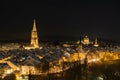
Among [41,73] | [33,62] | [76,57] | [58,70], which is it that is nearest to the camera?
[41,73]

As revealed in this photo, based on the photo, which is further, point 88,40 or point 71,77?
point 88,40

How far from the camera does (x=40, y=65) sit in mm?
25969

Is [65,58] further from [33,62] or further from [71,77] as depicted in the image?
[71,77]

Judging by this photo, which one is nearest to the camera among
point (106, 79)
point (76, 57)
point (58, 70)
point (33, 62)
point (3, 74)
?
point (106, 79)

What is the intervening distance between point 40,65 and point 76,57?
36.1 feet

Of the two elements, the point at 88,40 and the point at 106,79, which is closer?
the point at 106,79

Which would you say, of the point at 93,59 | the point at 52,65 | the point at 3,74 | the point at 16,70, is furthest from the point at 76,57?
the point at 3,74

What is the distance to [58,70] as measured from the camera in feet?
83.1

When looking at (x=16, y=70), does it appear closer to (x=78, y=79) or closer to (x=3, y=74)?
(x=3, y=74)

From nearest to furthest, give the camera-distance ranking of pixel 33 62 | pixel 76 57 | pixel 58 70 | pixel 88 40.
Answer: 1. pixel 58 70
2. pixel 33 62
3. pixel 76 57
4. pixel 88 40

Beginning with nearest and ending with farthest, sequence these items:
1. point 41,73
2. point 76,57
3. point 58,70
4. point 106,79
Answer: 1. point 106,79
2. point 41,73
3. point 58,70
4. point 76,57

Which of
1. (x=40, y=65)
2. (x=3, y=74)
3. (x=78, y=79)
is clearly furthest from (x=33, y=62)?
(x=78, y=79)

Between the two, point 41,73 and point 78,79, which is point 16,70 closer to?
point 41,73

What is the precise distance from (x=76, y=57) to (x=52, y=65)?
956 centimetres
